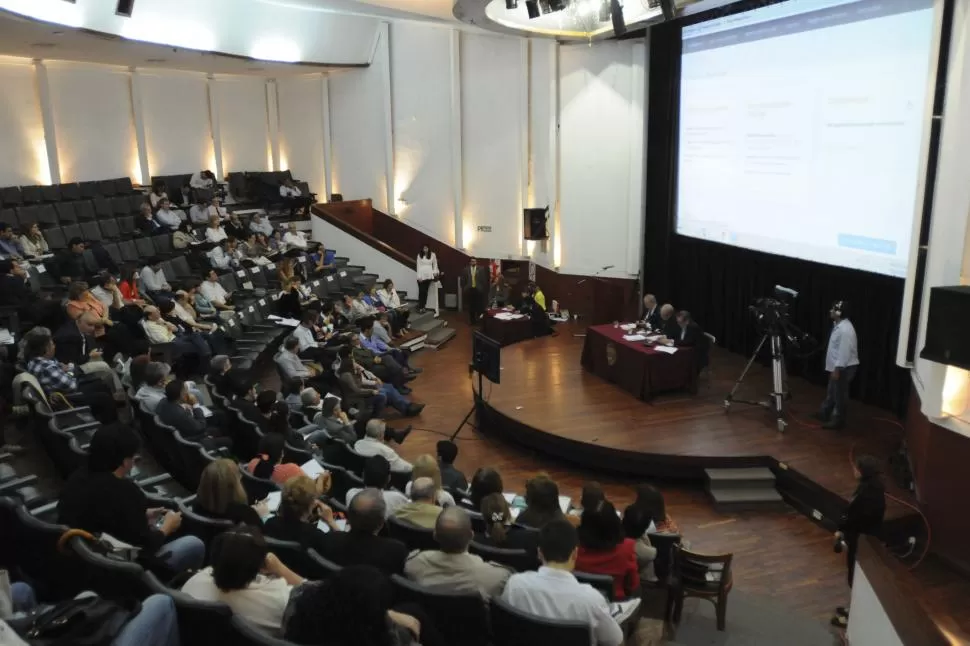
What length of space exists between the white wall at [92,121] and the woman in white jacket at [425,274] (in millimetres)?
6042

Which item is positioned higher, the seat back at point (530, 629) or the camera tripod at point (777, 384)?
the seat back at point (530, 629)

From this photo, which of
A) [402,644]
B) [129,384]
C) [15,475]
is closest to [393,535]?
[402,644]

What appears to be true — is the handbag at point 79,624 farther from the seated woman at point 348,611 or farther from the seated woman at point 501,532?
the seated woman at point 501,532

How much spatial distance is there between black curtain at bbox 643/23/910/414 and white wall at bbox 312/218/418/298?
196 inches

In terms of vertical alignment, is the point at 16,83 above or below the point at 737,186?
above

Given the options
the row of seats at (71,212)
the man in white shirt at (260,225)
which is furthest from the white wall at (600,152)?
the row of seats at (71,212)

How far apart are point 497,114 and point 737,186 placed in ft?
18.8

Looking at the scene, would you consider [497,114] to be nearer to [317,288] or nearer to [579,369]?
[317,288]

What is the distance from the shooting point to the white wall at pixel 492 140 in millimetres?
13625

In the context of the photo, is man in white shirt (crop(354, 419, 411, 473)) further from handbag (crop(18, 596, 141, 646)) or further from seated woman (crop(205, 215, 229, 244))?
seated woman (crop(205, 215, 229, 244))

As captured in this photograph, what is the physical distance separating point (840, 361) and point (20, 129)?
510 inches

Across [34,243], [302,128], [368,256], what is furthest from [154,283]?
[302,128]

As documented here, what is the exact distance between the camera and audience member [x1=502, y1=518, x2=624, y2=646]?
2889 millimetres

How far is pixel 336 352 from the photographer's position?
9273 millimetres
